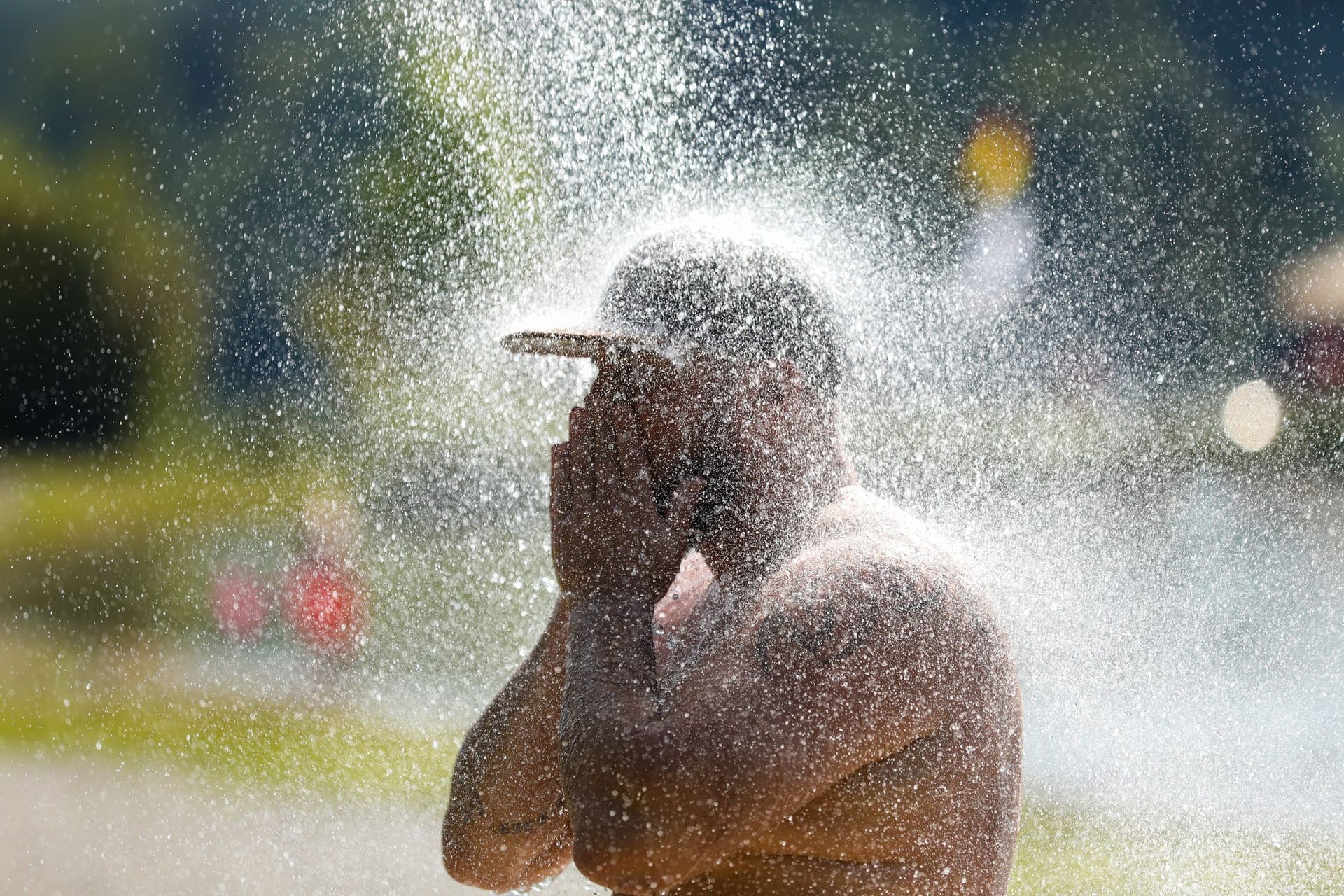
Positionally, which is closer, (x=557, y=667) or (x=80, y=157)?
(x=557, y=667)

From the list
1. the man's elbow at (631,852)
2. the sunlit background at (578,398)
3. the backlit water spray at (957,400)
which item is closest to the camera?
the man's elbow at (631,852)

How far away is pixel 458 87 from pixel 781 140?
2840 mm

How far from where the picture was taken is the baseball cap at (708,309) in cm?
244

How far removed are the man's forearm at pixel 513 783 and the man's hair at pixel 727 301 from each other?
70 centimetres

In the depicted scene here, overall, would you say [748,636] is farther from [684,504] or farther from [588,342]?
[588,342]

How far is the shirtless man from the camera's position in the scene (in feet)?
6.77

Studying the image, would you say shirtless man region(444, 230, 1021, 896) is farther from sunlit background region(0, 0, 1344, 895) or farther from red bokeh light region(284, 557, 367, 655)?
red bokeh light region(284, 557, 367, 655)

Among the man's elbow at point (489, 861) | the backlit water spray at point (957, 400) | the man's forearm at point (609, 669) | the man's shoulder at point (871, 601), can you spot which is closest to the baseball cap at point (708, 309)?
the man's shoulder at point (871, 601)

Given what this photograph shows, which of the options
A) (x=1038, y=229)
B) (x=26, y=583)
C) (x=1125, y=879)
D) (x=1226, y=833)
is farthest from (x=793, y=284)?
(x=26, y=583)

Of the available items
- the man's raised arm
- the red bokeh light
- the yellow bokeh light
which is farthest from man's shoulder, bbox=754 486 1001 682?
the red bokeh light

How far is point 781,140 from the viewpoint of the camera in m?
9.02

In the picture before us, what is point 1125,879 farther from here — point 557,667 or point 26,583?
point 26,583

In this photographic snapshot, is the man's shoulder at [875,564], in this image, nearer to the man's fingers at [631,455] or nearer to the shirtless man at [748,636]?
the shirtless man at [748,636]

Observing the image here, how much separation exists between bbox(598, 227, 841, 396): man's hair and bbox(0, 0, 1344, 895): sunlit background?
0.22m
